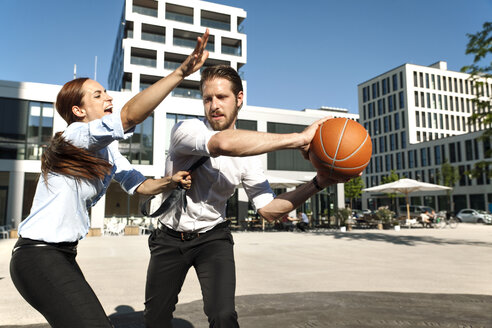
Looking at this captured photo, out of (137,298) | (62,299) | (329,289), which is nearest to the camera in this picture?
(62,299)

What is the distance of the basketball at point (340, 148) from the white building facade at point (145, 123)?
31.3 feet

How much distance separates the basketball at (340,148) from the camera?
7.92ft

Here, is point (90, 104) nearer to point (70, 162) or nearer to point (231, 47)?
point (70, 162)

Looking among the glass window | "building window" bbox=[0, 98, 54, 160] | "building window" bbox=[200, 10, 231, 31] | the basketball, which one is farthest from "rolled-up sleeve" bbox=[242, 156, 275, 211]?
the glass window

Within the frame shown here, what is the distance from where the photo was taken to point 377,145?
277ft

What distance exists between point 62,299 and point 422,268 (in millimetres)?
9121

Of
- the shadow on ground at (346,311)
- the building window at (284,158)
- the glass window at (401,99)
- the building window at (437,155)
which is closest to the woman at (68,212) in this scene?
the shadow on ground at (346,311)

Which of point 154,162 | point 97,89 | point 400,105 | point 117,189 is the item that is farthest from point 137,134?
point 400,105

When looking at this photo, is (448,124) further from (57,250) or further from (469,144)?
(57,250)

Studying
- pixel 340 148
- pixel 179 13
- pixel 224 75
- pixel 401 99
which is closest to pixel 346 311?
pixel 340 148

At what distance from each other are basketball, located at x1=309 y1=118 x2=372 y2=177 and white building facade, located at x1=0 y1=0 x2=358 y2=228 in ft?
31.3

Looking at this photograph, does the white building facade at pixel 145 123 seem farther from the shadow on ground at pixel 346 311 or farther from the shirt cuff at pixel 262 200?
the shirt cuff at pixel 262 200

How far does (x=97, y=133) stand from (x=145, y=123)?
2499cm

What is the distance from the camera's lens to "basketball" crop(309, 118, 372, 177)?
2.41m
